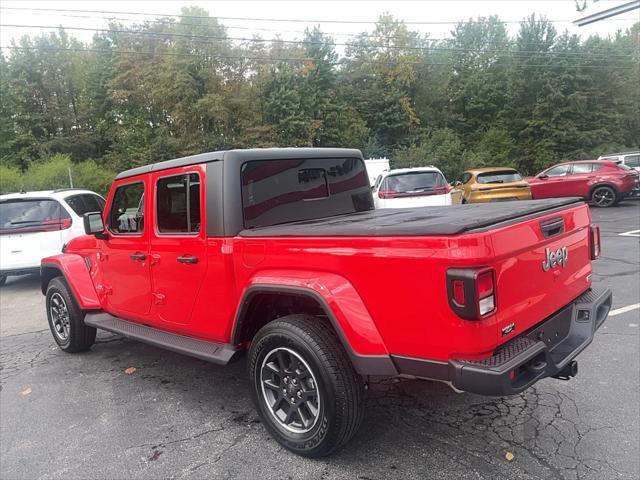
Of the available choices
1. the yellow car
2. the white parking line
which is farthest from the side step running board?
the yellow car

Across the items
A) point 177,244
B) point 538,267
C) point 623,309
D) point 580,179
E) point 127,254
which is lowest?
point 623,309

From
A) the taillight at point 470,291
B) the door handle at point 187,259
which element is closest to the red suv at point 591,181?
the door handle at point 187,259

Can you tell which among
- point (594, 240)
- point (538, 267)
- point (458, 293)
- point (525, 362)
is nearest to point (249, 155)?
point (458, 293)

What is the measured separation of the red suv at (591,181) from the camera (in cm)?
1590

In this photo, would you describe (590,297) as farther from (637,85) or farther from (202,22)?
(637,85)

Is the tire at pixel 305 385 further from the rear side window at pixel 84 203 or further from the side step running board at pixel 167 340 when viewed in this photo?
the rear side window at pixel 84 203

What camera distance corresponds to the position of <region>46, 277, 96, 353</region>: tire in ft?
16.2

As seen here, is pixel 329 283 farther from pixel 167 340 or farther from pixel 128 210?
pixel 128 210

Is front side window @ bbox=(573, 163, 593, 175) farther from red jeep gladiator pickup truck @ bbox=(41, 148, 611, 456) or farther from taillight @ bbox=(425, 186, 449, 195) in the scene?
red jeep gladiator pickup truck @ bbox=(41, 148, 611, 456)

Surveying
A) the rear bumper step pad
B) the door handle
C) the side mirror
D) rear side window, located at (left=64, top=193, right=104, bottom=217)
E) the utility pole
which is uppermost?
the utility pole

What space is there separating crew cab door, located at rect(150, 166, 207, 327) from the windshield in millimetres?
7632

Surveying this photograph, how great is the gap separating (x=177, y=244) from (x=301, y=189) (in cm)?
104

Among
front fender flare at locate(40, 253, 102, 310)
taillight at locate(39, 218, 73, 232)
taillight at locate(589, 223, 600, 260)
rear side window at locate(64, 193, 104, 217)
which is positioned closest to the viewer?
taillight at locate(589, 223, 600, 260)

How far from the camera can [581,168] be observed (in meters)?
16.6
